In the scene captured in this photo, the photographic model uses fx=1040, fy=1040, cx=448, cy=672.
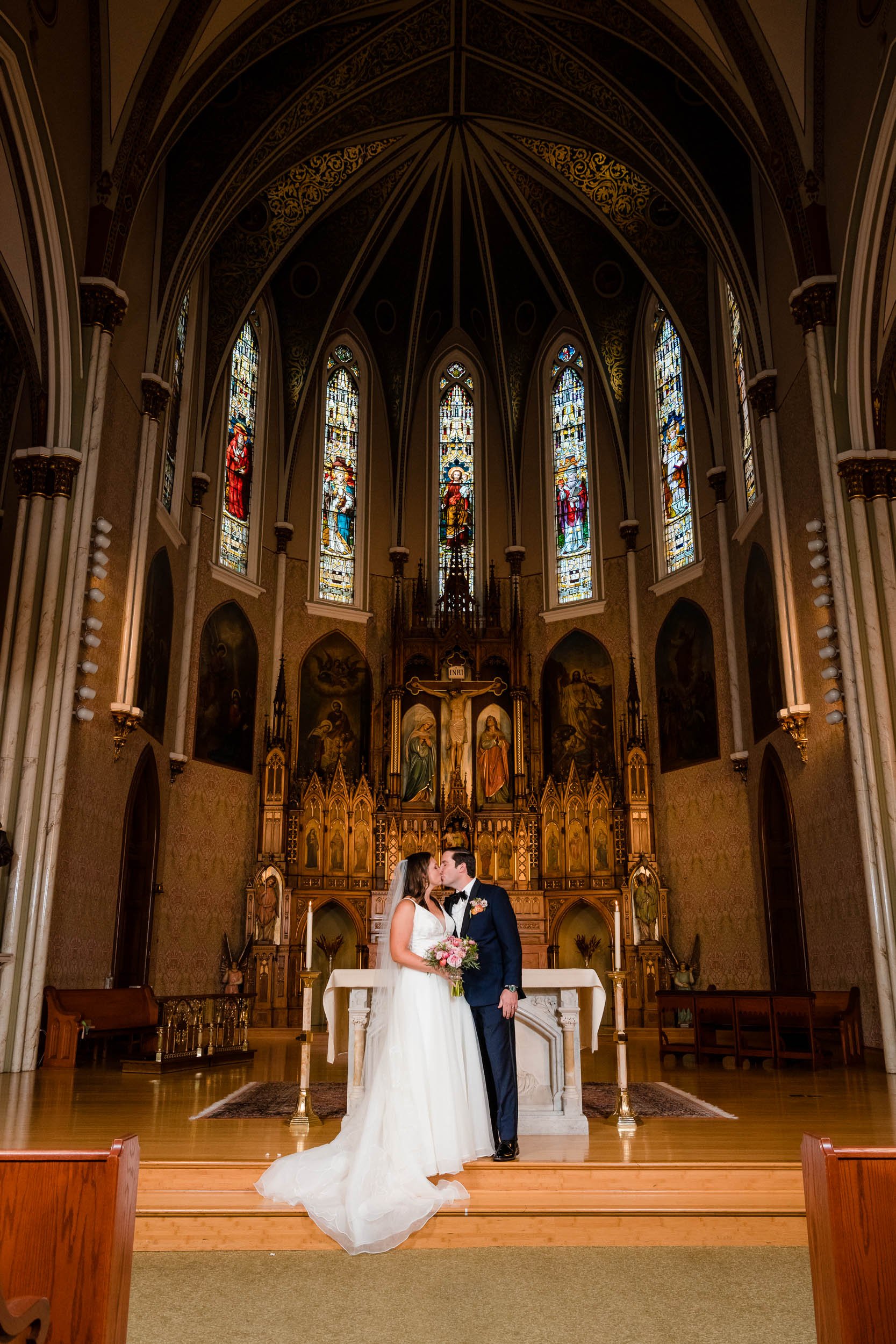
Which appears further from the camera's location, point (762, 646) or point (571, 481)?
point (571, 481)

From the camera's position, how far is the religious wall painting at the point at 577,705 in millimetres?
20031

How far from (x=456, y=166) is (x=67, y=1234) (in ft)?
69.4

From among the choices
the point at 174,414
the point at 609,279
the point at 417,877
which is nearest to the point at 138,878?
the point at 174,414

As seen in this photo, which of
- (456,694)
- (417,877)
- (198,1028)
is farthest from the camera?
(456,694)

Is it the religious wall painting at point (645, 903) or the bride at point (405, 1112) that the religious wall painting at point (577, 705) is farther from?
the bride at point (405, 1112)

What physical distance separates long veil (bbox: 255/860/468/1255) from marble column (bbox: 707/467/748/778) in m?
11.4

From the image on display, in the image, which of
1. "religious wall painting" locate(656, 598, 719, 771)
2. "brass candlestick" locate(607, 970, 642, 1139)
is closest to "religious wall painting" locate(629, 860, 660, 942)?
"religious wall painting" locate(656, 598, 719, 771)

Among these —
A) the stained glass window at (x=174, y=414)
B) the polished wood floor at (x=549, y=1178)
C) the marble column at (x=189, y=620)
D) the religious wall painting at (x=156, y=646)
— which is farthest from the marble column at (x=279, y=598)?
the polished wood floor at (x=549, y=1178)

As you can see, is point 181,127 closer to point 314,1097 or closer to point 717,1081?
point 314,1097

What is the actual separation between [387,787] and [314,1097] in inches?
382

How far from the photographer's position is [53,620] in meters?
12.5

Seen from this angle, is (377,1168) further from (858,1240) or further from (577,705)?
(577,705)

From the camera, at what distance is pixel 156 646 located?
16406mm

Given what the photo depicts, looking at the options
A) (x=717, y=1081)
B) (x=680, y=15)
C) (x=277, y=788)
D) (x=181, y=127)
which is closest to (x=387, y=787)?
(x=277, y=788)
